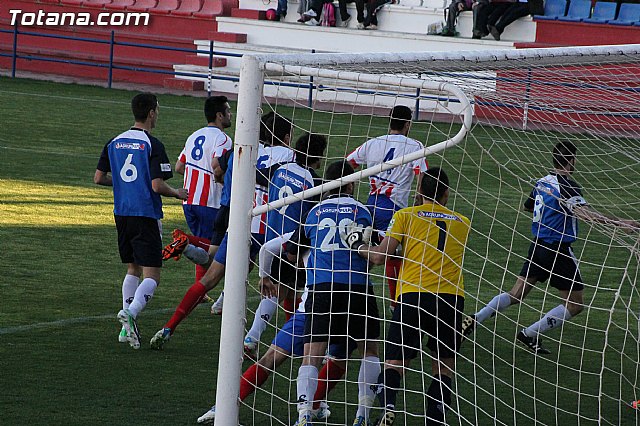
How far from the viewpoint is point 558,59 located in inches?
255

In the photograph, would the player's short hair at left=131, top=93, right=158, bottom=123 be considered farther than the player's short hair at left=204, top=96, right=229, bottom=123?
No

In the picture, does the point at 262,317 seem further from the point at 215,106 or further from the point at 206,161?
the point at 215,106

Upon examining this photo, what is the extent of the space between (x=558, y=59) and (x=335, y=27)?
20.9m

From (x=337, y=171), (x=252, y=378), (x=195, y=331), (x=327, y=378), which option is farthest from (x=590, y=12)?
(x=252, y=378)

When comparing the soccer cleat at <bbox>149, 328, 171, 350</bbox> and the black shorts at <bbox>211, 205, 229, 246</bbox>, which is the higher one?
the black shorts at <bbox>211, 205, 229, 246</bbox>

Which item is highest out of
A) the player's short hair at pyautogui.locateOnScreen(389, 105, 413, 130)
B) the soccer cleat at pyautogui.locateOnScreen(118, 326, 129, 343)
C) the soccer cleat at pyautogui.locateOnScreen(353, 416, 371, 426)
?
the player's short hair at pyautogui.locateOnScreen(389, 105, 413, 130)

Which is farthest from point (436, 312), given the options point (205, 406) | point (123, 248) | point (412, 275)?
point (123, 248)

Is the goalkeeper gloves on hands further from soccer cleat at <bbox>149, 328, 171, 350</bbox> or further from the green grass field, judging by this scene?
soccer cleat at <bbox>149, 328, 171, 350</bbox>

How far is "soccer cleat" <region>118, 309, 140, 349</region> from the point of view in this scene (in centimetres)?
754

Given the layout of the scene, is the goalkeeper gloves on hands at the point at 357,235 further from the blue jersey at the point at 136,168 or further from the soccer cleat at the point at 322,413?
the blue jersey at the point at 136,168

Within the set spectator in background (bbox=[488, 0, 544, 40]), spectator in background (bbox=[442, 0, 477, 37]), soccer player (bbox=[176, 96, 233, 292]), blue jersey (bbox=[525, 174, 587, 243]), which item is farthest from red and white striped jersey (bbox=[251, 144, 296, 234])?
spectator in background (bbox=[442, 0, 477, 37])

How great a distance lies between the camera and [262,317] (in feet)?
24.2

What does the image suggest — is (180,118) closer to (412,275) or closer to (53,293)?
(53,293)

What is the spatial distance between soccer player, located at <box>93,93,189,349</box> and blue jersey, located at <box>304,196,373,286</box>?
1.76 meters
